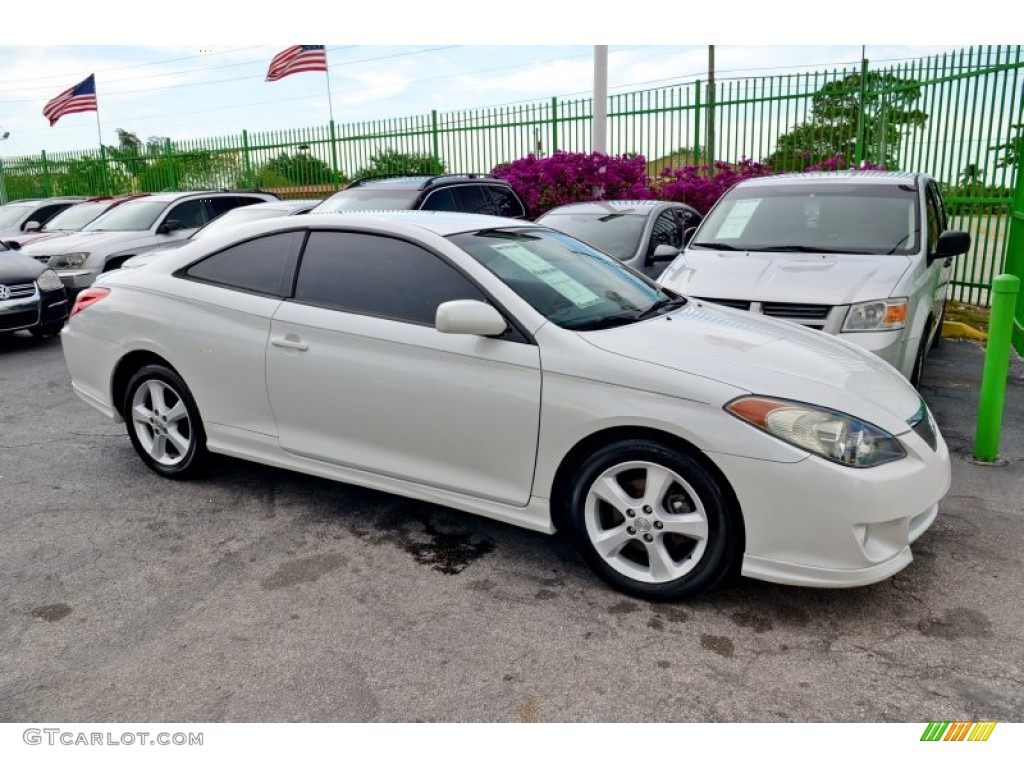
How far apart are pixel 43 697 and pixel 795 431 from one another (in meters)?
2.81

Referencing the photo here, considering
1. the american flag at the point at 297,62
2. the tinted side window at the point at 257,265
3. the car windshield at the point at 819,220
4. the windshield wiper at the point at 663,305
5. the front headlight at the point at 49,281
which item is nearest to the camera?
the windshield wiper at the point at 663,305

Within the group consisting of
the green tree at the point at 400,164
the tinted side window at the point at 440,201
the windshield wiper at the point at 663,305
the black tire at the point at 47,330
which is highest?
the green tree at the point at 400,164

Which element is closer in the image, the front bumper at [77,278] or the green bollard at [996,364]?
the green bollard at [996,364]

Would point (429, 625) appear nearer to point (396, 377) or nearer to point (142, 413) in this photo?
point (396, 377)

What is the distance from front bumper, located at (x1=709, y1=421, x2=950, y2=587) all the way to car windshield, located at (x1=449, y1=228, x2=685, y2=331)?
101 cm

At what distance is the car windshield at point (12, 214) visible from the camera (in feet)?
51.3

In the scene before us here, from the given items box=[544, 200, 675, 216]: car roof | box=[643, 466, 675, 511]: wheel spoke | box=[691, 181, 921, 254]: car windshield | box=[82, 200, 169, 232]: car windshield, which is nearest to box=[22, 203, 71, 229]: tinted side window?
box=[82, 200, 169, 232]: car windshield

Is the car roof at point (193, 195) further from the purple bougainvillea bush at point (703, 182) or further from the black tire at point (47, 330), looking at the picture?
the purple bougainvillea bush at point (703, 182)

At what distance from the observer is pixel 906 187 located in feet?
21.6

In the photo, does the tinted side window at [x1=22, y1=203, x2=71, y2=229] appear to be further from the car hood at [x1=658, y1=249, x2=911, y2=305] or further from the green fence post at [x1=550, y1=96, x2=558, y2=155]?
the car hood at [x1=658, y1=249, x2=911, y2=305]

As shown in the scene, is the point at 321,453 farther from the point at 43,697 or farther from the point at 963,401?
the point at 963,401

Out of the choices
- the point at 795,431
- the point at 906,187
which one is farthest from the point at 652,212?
the point at 795,431

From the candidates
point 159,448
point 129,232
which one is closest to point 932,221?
point 159,448

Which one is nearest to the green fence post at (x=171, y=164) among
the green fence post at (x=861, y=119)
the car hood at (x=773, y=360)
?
the green fence post at (x=861, y=119)
